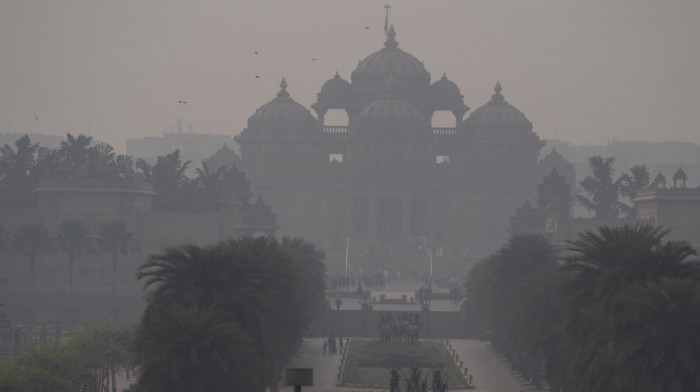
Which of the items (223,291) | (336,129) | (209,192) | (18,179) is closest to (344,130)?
(336,129)

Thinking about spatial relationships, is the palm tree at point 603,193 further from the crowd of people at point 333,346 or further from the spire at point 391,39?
the crowd of people at point 333,346

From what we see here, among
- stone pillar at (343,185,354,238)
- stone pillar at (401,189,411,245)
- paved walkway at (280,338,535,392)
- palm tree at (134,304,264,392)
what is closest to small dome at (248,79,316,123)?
stone pillar at (343,185,354,238)

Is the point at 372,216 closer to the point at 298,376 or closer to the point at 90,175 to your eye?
the point at 90,175

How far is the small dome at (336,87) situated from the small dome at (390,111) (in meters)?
11.6

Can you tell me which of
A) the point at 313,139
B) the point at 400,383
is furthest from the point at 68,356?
the point at 313,139

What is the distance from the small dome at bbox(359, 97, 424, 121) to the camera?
149 metres

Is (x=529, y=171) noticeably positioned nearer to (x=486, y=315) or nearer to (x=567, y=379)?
(x=486, y=315)

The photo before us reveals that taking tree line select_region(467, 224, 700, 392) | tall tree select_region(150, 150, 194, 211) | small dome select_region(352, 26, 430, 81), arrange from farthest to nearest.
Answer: small dome select_region(352, 26, 430, 81)
tall tree select_region(150, 150, 194, 211)
tree line select_region(467, 224, 700, 392)

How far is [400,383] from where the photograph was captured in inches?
2451

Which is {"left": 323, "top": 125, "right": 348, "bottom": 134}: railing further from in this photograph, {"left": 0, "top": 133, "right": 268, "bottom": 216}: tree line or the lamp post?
the lamp post

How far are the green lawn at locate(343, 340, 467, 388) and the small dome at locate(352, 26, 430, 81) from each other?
83289 millimetres

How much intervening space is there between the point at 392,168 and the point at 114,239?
52.4 meters

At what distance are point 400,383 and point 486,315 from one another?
580 inches

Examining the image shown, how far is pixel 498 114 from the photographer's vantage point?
15675cm
